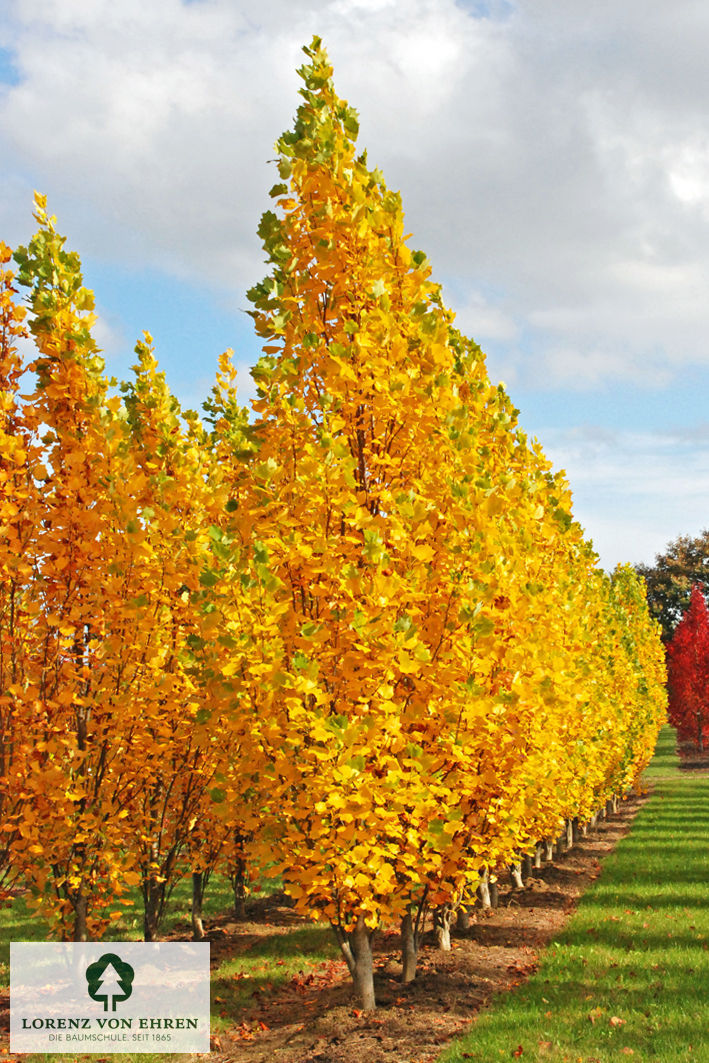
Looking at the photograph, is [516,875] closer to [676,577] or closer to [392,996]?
[392,996]

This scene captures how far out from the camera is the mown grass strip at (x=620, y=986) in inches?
195

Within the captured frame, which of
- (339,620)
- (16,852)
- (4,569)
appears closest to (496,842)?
(339,620)

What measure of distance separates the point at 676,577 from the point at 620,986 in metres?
55.2

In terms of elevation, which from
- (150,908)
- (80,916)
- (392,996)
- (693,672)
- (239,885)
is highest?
(693,672)

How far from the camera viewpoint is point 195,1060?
17.7 feet

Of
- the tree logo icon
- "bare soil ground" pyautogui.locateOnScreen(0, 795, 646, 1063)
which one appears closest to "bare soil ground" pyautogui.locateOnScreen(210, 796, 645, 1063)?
"bare soil ground" pyautogui.locateOnScreen(0, 795, 646, 1063)

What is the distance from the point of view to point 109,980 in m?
6.45

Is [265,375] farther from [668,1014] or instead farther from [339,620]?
[668,1014]

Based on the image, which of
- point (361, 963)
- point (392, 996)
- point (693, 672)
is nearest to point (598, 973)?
point (392, 996)

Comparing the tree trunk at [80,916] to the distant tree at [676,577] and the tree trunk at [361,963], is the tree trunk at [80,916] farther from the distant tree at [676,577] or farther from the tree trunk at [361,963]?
the distant tree at [676,577]

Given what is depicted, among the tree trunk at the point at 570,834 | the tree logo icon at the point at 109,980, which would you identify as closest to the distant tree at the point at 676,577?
the tree trunk at the point at 570,834

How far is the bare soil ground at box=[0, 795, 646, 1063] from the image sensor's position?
16.9 ft

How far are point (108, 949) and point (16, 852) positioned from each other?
67.2 inches

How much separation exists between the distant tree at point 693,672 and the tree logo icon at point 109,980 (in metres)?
29.0
